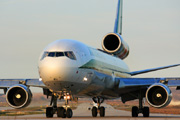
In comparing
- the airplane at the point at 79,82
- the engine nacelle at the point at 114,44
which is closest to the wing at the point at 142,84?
the airplane at the point at 79,82

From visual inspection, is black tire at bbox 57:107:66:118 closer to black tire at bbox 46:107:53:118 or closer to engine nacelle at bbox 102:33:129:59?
black tire at bbox 46:107:53:118

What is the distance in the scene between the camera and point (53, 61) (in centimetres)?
2444

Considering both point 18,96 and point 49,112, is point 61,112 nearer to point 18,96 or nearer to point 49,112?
point 18,96

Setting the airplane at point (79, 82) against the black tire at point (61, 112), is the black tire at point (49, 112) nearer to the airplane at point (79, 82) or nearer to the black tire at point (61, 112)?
the airplane at point (79, 82)

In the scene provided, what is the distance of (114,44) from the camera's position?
38750mm

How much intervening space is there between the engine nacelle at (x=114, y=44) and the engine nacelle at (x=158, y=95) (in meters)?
9.56

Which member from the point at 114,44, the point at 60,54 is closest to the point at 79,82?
the point at 60,54

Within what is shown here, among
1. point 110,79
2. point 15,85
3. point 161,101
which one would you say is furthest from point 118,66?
point 15,85

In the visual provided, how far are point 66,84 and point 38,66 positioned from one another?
1963 mm

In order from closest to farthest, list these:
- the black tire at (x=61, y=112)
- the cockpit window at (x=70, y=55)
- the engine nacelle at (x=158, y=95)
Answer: the cockpit window at (x=70, y=55) → the black tire at (x=61, y=112) → the engine nacelle at (x=158, y=95)

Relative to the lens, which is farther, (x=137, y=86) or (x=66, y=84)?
(x=137, y=86)

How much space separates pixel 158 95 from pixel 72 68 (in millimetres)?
6909

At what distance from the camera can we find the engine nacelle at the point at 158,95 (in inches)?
1108

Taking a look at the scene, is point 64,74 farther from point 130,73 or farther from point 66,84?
point 130,73
